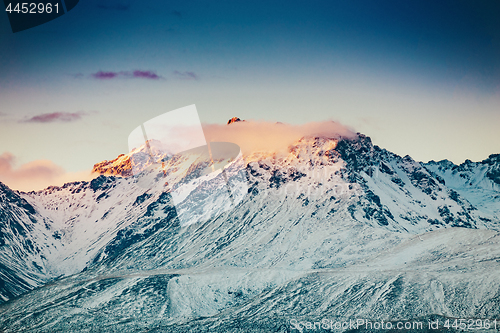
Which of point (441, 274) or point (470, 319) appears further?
point (441, 274)

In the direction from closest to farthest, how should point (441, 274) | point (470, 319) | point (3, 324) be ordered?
1. point (470, 319)
2. point (441, 274)
3. point (3, 324)

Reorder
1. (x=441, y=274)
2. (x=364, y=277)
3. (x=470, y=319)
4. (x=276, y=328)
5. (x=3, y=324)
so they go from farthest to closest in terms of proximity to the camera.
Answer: (x=3, y=324) < (x=364, y=277) < (x=441, y=274) < (x=276, y=328) < (x=470, y=319)

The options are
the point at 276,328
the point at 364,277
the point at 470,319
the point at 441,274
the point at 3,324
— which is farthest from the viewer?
the point at 3,324

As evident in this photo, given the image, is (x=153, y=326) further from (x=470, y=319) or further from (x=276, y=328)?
(x=470, y=319)

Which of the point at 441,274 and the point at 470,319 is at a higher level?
the point at 470,319

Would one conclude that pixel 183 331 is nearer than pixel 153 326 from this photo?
Yes

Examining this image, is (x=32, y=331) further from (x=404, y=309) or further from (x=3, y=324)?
(x=404, y=309)

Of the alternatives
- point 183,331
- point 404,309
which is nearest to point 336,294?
point 404,309

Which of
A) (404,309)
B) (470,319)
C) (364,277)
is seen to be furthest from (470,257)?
(470,319)

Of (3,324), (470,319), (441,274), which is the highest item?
(470,319)
